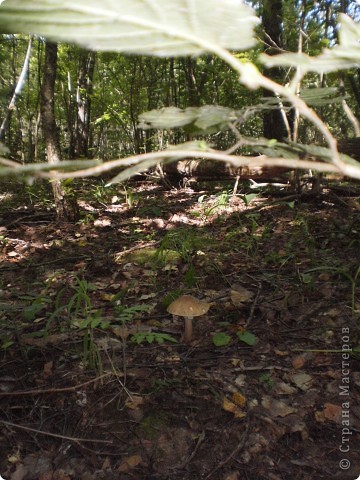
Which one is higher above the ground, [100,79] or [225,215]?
[100,79]

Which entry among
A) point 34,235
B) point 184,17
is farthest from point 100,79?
point 184,17

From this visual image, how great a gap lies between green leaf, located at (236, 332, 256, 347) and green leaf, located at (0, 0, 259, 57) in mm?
2116

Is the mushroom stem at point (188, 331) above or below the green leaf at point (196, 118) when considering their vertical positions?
below

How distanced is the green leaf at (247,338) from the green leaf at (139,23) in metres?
2.12

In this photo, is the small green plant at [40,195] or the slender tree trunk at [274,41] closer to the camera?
the small green plant at [40,195]

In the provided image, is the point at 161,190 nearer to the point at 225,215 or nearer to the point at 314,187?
the point at 225,215

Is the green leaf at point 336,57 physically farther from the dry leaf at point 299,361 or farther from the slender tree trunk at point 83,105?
the slender tree trunk at point 83,105

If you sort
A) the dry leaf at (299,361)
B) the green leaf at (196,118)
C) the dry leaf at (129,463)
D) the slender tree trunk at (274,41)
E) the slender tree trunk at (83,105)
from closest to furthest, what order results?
the green leaf at (196,118)
the dry leaf at (129,463)
the dry leaf at (299,361)
the slender tree trunk at (274,41)
the slender tree trunk at (83,105)

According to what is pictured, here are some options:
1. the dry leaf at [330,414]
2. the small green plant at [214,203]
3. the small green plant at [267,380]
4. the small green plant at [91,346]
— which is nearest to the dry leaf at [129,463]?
the small green plant at [91,346]

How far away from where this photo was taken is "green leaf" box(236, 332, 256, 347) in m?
2.32

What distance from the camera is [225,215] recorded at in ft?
16.1

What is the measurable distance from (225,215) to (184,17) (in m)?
4.55

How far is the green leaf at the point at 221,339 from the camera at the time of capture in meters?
2.31

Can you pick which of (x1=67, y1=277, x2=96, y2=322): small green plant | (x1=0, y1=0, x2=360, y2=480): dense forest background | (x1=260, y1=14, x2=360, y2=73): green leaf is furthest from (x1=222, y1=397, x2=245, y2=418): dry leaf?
(x1=260, y1=14, x2=360, y2=73): green leaf
